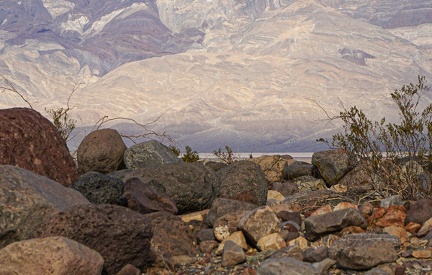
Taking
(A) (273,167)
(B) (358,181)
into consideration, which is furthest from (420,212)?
(A) (273,167)

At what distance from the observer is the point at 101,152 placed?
1622 centimetres

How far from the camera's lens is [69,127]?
2025cm

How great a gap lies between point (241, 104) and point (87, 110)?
3187 cm

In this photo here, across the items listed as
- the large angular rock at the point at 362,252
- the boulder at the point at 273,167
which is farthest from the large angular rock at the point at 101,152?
the large angular rock at the point at 362,252

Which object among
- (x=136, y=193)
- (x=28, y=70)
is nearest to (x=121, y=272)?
(x=136, y=193)

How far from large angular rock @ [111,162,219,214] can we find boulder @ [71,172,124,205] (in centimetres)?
139

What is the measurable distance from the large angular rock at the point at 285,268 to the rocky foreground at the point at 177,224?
15 mm

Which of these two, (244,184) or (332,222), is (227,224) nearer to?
(332,222)

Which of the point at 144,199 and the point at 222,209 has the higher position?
the point at 144,199

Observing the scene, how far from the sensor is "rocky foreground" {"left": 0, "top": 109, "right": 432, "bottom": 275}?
856cm

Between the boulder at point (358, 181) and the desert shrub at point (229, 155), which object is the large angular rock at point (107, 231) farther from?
the desert shrub at point (229, 155)

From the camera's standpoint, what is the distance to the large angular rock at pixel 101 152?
53.2 ft

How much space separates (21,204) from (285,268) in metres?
3.49

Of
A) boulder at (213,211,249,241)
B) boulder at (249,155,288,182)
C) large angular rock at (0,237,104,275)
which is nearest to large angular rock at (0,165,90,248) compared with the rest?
large angular rock at (0,237,104,275)
